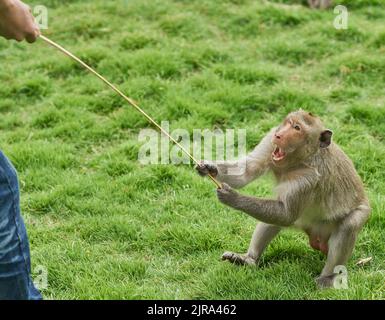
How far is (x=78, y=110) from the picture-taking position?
24.2 feet

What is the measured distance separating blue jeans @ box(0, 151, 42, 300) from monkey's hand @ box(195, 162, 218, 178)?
1283mm

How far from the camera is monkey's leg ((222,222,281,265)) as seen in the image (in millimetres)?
4828

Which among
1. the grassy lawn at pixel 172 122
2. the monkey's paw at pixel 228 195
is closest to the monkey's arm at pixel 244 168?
the grassy lawn at pixel 172 122

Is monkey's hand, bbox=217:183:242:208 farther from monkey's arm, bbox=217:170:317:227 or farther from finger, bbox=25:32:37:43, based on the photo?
finger, bbox=25:32:37:43

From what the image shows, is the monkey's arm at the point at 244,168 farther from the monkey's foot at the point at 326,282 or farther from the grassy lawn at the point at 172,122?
the monkey's foot at the point at 326,282

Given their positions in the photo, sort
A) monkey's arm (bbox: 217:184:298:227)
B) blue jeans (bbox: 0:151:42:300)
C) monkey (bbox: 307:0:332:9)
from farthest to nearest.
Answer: monkey (bbox: 307:0:332:9)
monkey's arm (bbox: 217:184:298:227)
blue jeans (bbox: 0:151:42:300)

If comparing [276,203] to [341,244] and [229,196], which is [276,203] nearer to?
[229,196]

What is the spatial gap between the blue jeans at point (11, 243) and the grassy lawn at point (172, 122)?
77 cm

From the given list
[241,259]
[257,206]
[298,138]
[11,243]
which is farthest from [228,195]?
[11,243]

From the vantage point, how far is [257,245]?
4.84m

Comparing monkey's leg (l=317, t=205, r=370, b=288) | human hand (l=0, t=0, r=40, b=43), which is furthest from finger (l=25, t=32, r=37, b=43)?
monkey's leg (l=317, t=205, r=370, b=288)

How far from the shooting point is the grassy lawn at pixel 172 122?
486cm
